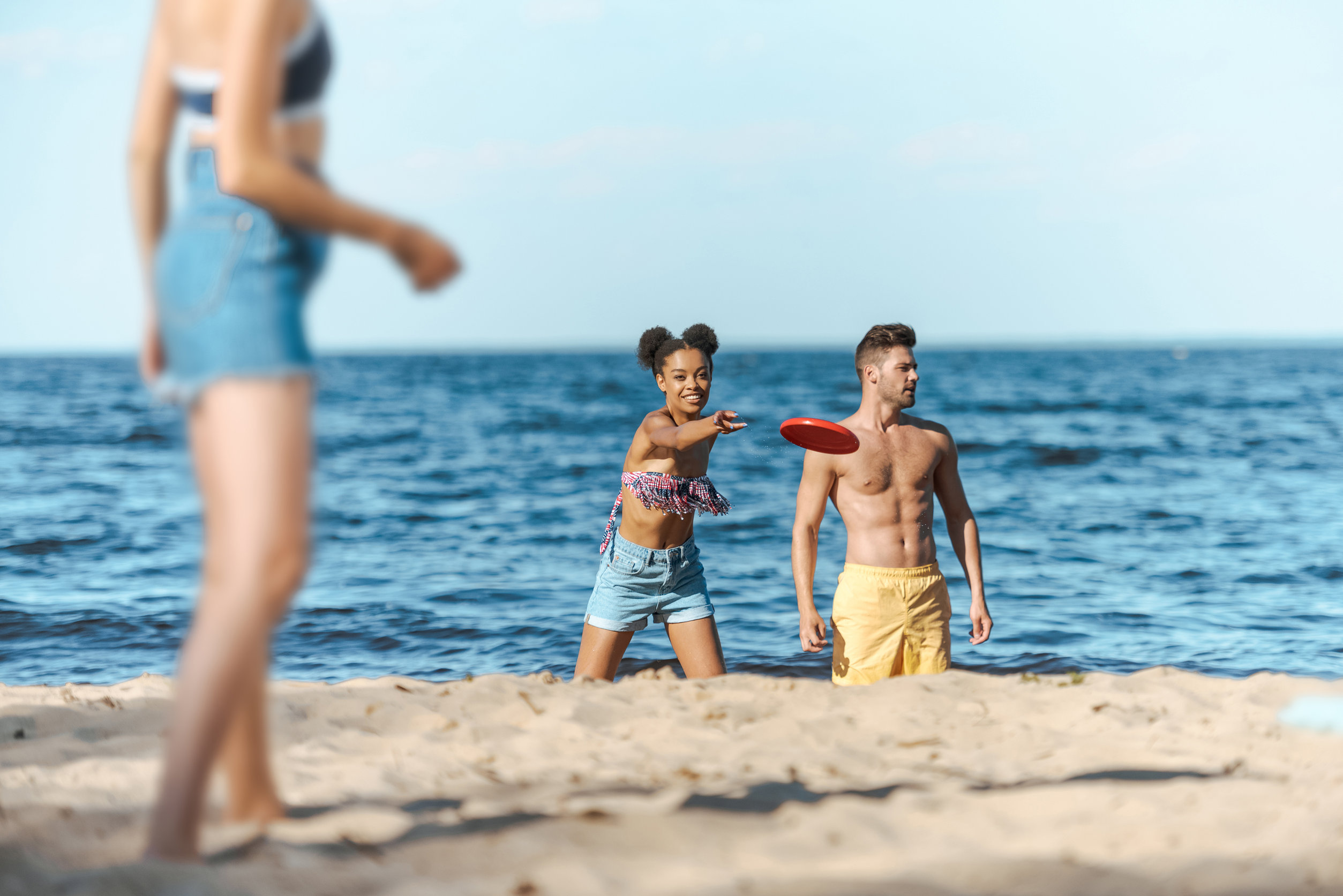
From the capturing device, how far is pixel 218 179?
2150 mm

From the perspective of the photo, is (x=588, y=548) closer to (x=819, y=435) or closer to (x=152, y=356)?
(x=819, y=435)

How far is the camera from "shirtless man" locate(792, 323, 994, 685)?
5180 mm

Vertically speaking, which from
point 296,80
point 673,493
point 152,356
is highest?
point 296,80

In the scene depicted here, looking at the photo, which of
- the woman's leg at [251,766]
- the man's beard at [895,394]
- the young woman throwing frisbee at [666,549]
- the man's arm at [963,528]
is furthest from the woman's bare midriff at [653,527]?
the woman's leg at [251,766]

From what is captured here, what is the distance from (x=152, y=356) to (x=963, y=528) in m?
4.10

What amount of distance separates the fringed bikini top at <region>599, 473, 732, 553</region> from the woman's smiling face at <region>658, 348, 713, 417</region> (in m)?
0.36

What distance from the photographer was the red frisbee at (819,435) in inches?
196

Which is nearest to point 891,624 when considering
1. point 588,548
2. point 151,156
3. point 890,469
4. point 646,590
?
point 890,469

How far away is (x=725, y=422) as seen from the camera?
4.76 m

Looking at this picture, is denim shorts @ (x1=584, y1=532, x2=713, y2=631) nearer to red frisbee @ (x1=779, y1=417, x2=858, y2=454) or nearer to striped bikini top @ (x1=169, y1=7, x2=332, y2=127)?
red frisbee @ (x1=779, y1=417, x2=858, y2=454)

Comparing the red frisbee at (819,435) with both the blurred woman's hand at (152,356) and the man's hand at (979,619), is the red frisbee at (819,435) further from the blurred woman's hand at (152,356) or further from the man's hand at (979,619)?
the blurred woman's hand at (152,356)

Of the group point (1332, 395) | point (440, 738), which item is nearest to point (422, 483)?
point (440, 738)

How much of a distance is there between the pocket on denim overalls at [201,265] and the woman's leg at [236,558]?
0.17 metres

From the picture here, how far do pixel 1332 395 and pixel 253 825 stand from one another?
47.1 metres
